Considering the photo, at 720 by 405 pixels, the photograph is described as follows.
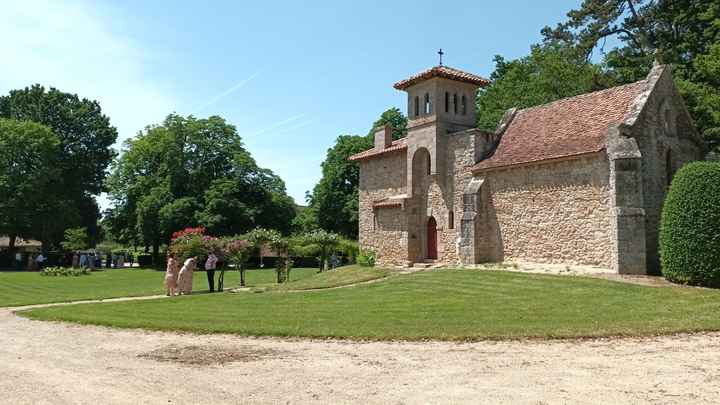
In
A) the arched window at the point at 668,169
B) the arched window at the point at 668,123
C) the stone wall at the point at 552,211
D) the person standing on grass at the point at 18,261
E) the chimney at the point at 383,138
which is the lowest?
the person standing on grass at the point at 18,261

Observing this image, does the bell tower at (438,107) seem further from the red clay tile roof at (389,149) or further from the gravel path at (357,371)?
the gravel path at (357,371)

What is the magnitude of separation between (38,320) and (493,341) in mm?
12459

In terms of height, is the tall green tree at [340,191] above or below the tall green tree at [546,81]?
below

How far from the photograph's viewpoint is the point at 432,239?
89.1 ft

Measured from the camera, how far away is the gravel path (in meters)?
6.55

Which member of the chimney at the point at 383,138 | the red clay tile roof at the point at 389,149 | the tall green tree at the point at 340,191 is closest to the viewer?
the red clay tile roof at the point at 389,149

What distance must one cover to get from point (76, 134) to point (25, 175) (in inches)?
373

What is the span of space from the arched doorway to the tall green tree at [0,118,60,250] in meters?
37.0

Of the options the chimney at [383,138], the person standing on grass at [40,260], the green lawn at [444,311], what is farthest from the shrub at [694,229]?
the person standing on grass at [40,260]

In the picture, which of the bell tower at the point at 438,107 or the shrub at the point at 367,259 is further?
the shrub at the point at 367,259

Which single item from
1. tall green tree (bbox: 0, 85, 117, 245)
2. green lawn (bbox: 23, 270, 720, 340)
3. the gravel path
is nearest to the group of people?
green lawn (bbox: 23, 270, 720, 340)

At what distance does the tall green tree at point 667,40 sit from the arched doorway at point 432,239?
1404 centimetres

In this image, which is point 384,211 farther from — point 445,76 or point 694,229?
point 694,229

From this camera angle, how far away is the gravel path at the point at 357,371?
6551mm
